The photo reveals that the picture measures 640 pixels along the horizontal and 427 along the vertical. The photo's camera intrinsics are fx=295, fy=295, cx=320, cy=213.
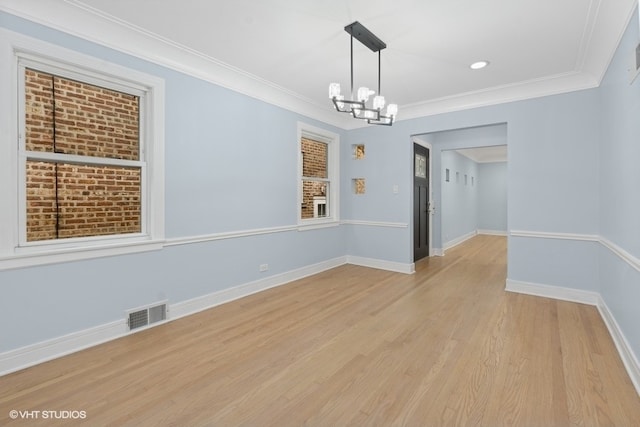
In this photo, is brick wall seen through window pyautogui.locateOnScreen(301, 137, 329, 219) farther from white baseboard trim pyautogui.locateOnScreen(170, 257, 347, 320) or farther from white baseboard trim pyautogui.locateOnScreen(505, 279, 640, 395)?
white baseboard trim pyautogui.locateOnScreen(505, 279, 640, 395)

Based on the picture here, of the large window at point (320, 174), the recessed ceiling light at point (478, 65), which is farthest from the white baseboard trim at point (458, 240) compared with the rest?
the recessed ceiling light at point (478, 65)

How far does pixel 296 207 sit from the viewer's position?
4.51 meters

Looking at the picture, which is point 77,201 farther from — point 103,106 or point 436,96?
point 436,96

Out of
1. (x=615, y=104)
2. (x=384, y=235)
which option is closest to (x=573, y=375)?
(x=615, y=104)

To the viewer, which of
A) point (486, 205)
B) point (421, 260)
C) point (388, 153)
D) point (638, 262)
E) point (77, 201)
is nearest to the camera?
point (638, 262)

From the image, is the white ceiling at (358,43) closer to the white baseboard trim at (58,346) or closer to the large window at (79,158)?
the large window at (79,158)

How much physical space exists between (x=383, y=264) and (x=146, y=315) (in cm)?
367

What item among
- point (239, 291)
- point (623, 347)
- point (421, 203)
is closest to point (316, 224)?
point (239, 291)

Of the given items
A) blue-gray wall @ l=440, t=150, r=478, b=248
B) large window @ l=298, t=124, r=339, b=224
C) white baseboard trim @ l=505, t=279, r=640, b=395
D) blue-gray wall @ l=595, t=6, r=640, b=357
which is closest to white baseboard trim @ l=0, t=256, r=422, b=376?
large window @ l=298, t=124, r=339, b=224

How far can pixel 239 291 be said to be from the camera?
12.0 feet

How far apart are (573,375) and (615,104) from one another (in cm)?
236

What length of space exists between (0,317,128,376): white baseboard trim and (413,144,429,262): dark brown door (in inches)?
187

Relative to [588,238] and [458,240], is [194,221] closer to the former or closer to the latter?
[588,238]

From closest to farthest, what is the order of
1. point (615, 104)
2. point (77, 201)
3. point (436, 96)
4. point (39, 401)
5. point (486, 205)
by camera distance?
point (39, 401)
point (615, 104)
point (77, 201)
point (436, 96)
point (486, 205)
